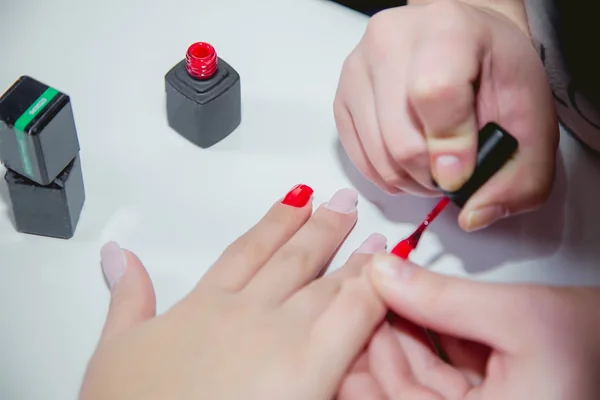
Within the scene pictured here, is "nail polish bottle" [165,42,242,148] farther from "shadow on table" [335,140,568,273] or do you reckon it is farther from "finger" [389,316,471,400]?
"finger" [389,316,471,400]

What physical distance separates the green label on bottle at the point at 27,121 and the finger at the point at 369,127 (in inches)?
10.2

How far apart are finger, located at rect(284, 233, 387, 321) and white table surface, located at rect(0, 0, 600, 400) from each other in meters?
0.02

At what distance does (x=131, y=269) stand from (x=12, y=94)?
170mm

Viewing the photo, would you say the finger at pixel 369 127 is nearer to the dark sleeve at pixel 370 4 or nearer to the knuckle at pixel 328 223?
the knuckle at pixel 328 223

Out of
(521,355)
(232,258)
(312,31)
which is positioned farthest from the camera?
(312,31)

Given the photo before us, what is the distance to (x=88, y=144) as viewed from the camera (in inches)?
29.5

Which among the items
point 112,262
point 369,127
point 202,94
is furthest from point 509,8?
point 112,262

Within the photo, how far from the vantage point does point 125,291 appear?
643mm

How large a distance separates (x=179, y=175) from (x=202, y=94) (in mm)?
79

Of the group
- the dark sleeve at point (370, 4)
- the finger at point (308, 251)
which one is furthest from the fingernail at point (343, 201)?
the dark sleeve at point (370, 4)

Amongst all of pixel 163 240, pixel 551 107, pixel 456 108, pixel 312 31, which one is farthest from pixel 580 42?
pixel 163 240

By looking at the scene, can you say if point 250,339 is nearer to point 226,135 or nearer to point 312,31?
point 226,135

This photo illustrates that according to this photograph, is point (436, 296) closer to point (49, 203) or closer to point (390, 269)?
point (390, 269)

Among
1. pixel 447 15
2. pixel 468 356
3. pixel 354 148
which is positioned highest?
pixel 447 15
